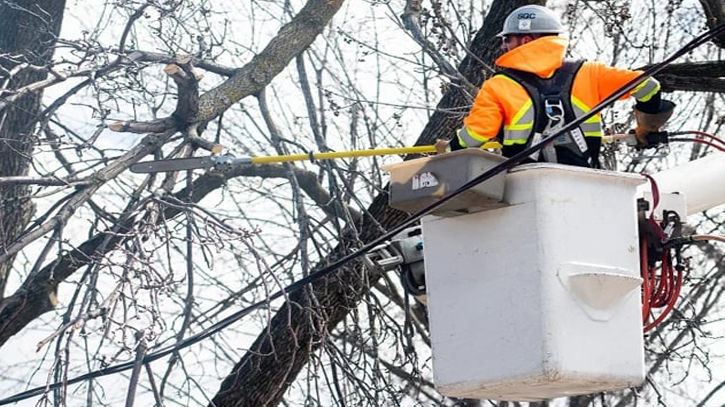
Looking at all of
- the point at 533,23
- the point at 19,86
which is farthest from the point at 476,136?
the point at 19,86

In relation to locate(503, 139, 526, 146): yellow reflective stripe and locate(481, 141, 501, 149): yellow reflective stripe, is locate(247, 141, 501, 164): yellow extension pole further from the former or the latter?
locate(503, 139, 526, 146): yellow reflective stripe

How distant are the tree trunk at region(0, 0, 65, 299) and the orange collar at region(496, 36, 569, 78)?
3.41m

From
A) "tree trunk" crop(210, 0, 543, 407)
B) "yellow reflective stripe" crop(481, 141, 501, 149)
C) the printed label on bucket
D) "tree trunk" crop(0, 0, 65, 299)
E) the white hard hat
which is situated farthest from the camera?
"tree trunk" crop(0, 0, 65, 299)

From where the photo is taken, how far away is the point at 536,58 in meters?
6.87

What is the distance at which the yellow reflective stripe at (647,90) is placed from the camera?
7.14 metres

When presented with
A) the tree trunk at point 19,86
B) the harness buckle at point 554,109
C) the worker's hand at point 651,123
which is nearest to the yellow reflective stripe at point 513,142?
the harness buckle at point 554,109

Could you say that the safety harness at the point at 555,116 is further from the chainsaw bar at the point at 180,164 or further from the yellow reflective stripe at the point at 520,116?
the chainsaw bar at the point at 180,164

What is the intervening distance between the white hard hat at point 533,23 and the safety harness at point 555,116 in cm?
22

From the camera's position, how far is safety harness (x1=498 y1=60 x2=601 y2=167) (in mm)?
6816

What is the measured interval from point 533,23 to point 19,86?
14.4 ft

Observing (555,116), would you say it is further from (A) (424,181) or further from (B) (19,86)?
(B) (19,86)

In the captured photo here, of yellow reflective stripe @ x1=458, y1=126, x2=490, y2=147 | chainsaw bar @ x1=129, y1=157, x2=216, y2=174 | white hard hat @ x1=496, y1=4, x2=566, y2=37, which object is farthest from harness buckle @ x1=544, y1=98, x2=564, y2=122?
chainsaw bar @ x1=129, y1=157, x2=216, y2=174

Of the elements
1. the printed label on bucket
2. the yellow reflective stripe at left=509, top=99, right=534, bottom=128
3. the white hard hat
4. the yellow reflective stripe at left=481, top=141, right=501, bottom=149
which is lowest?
the printed label on bucket

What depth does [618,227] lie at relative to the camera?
6.75m
